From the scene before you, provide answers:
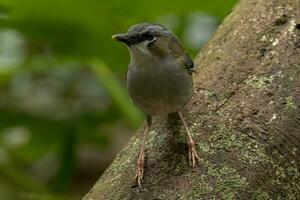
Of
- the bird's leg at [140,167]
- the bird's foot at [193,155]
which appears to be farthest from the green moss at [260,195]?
the bird's leg at [140,167]

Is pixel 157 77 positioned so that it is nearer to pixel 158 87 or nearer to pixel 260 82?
pixel 158 87

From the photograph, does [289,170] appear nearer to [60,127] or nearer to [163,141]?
[163,141]

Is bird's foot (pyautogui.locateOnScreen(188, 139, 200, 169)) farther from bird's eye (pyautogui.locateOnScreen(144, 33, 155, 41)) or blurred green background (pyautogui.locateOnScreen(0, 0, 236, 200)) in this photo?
blurred green background (pyautogui.locateOnScreen(0, 0, 236, 200))

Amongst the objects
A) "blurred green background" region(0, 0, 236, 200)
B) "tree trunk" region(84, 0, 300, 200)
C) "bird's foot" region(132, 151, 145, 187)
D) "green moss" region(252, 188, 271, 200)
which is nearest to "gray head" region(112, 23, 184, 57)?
"tree trunk" region(84, 0, 300, 200)

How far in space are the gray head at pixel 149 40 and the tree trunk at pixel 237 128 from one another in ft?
0.72

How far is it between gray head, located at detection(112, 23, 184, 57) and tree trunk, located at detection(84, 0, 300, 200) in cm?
22

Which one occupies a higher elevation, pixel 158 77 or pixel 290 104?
pixel 290 104

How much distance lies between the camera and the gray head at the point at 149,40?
7.79ft

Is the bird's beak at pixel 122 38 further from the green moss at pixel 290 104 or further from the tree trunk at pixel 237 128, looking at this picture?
the green moss at pixel 290 104

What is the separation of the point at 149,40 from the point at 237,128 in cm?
44

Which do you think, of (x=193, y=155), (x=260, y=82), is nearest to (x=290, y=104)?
(x=260, y=82)

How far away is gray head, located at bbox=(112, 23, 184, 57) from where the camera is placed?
237cm

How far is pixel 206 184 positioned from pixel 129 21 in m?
1.46

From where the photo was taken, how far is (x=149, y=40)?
2.42 m
